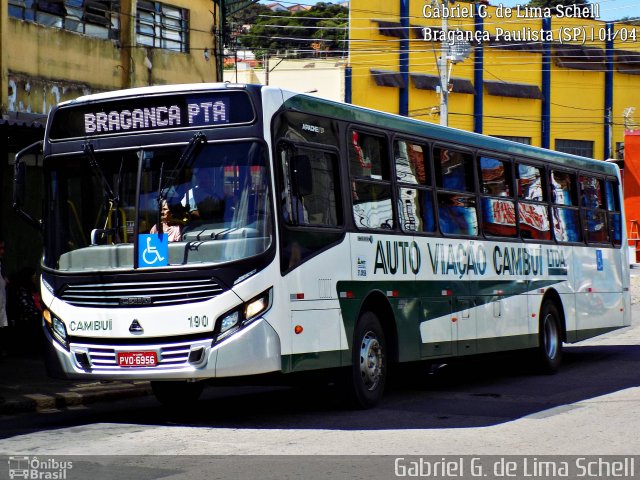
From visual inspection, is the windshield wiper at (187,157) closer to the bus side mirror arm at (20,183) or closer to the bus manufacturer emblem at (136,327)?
the bus manufacturer emblem at (136,327)

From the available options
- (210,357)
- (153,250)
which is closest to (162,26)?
(153,250)

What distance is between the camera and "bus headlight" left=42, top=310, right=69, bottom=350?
10.9 metres

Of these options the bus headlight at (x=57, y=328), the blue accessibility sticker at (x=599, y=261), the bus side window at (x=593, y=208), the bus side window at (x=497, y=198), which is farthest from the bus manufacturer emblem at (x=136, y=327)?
the blue accessibility sticker at (x=599, y=261)

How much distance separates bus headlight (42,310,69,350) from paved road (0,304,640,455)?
854 mm

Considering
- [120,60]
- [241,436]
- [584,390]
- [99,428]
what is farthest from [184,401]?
[120,60]

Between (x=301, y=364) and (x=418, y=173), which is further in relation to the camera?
(x=418, y=173)

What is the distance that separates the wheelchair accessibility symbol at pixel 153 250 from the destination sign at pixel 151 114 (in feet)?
3.57

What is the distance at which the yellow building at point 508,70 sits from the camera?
177ft

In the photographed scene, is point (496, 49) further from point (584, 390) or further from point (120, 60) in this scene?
point (584, 390)

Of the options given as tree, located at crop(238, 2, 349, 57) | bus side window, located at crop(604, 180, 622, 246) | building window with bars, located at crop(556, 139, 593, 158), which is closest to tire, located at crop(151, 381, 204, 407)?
bus side window, located at crop(604, 180, 622, 246)

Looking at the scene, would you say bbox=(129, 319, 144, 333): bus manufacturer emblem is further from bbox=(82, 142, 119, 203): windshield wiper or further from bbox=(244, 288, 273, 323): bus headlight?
bbox=(82, 142, 119, 203): windshield wiper

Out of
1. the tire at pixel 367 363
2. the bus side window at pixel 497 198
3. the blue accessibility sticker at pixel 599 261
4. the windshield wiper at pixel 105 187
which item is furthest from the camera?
the blue accessibility sticker at pixel 599 261

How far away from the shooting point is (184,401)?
12258 millimetres

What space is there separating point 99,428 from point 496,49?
1959 inches
